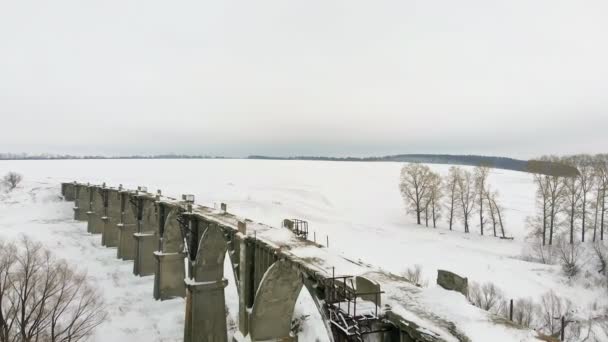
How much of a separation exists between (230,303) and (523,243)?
112 ft

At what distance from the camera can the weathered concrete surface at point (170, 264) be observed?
29.4 m

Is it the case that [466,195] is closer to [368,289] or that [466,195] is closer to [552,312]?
[552,312]

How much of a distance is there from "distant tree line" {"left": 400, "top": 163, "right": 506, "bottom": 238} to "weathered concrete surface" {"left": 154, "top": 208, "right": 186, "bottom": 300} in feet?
115

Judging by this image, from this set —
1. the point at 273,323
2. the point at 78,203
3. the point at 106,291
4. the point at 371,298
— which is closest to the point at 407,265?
the point at 273,323

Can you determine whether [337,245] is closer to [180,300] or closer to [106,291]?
[180,300]

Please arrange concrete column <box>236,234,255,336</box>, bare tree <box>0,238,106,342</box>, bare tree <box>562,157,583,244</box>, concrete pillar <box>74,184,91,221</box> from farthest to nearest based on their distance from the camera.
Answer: concrete pillar <box>74,184,91,221</box>
bare tree <box>562,157,583,244</box>
concrete column <box>236,234,255,336</box>
bare tree <box>0,238,106,342</box>

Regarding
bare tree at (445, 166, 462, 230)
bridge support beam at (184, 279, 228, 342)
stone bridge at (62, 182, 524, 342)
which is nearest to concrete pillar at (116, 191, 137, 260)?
stone bridge at (62, 182, 524, 342)

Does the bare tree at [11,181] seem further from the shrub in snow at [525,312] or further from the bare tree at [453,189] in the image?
the shrub in snow at [525,312]

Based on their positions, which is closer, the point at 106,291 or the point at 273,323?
the point at 273,323

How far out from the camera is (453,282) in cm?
962

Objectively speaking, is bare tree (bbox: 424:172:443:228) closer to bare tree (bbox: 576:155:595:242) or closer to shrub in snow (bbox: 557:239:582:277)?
shrub in snow (bbox: 557:239:582:277)

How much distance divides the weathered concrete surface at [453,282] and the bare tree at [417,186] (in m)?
43.9

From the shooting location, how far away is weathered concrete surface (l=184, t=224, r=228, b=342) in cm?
2283

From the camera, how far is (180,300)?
3014cm
